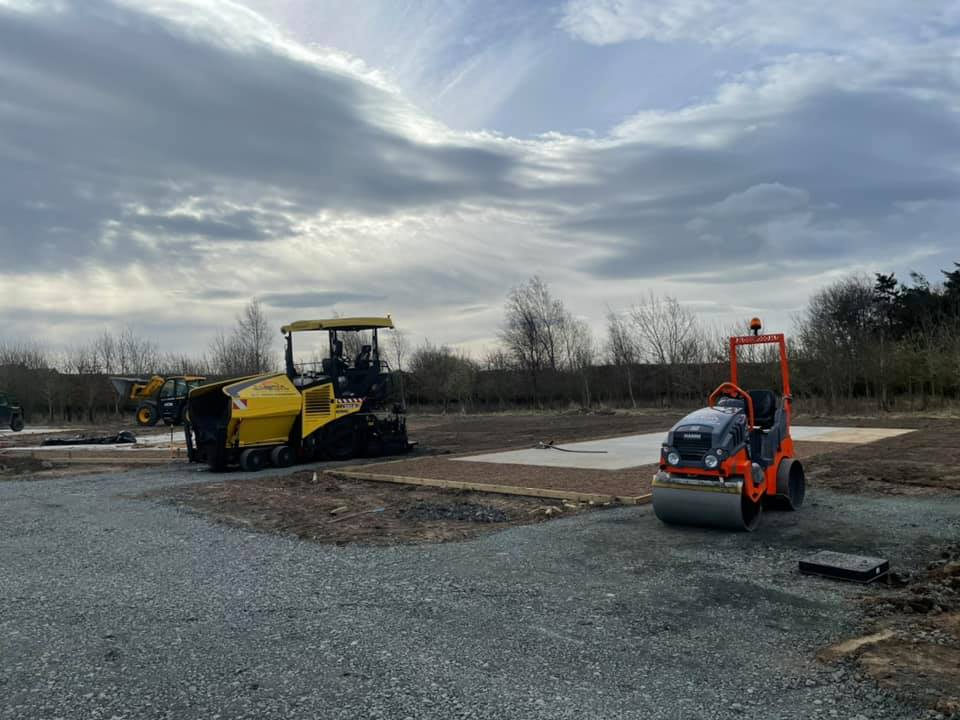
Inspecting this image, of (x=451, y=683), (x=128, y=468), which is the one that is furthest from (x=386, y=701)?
(x=128, y=468)

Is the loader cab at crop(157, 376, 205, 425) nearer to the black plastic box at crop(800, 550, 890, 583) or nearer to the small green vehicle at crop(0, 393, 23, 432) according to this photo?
the small green vehicle at crop(0, 393, 23, 432)

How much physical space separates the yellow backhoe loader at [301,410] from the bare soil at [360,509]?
223 centimetres

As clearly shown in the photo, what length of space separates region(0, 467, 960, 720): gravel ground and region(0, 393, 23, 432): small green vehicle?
89.9 feet

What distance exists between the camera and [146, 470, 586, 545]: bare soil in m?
8.20

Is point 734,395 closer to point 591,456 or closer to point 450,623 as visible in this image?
point 450,623

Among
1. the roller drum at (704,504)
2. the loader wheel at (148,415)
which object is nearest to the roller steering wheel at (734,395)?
the roller drum at (704,504)

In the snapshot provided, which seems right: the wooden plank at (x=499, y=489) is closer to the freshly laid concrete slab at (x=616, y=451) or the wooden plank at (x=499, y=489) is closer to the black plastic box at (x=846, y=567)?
the freshly laid concrete slab at (x=616, y=451)

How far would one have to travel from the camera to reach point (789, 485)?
8.34 metres

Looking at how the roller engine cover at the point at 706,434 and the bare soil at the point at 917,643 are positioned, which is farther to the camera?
the roller engine cover at the point at 706,434

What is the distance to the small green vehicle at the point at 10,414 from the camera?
31109 mm

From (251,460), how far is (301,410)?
141cm

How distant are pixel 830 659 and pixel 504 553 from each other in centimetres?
329

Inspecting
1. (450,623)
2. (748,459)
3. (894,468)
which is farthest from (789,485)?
(450,623)

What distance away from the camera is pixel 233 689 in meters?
3.94
